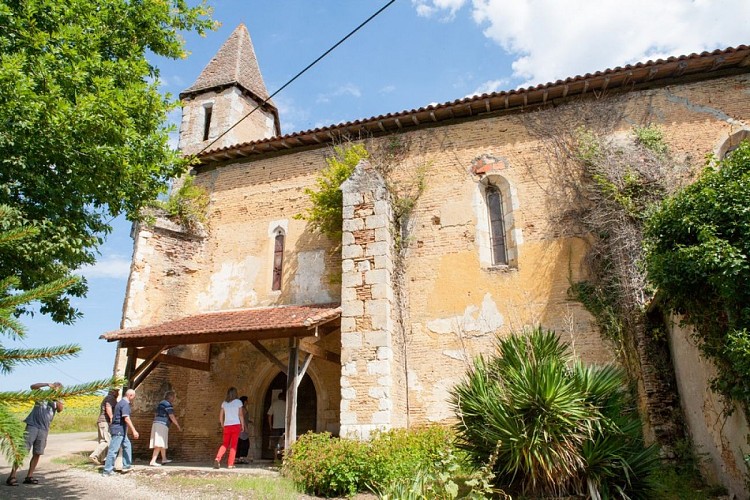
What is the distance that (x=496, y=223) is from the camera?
1166 cm

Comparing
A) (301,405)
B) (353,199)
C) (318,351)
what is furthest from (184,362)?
(353,199)

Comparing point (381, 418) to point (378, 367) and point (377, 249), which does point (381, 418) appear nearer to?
point (378, 367)

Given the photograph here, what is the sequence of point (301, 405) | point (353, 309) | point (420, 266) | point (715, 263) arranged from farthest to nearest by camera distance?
point (301, 405), point (420, 266), point (353, 309), point (715, 263)

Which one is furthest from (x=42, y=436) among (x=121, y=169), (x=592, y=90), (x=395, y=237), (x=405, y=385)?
(x=592, y=90)

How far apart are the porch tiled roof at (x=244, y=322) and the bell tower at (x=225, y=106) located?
6.29 meters

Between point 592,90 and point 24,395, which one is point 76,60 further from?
point 592,90

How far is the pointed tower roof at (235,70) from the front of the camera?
56.7ft

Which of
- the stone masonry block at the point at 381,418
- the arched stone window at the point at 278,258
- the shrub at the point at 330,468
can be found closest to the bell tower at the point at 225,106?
the arched stone window at the point at 278,258

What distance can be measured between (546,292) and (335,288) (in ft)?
15.7

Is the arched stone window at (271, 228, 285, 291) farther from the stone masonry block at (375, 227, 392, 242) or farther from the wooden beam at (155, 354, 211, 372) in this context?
the stone masonry block at (375, 227, 392, 242)

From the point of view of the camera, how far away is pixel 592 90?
1138 cm

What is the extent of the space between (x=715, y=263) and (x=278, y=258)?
9.87m

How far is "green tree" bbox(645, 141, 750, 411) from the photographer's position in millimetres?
5391

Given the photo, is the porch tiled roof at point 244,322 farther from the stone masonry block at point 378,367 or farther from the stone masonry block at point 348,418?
the stone masonry block at point 348,418
